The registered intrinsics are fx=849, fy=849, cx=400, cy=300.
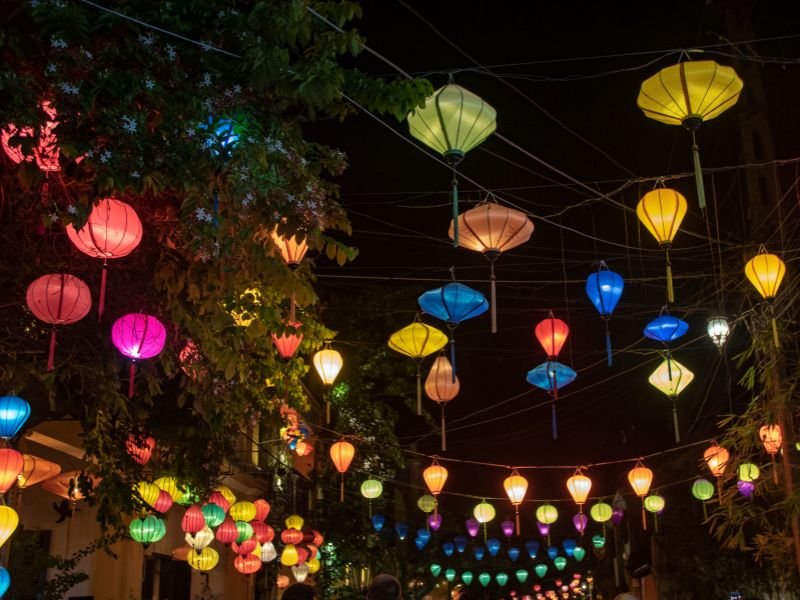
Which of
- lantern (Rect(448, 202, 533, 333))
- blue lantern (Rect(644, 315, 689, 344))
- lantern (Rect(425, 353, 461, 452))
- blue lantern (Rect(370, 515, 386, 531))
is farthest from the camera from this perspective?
blue lantern (Rect(370, 515, 386, 531))

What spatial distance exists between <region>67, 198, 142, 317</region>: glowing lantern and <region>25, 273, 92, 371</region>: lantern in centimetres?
65

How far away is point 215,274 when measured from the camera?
7.48 m

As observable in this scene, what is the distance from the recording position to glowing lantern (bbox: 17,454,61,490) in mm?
11312

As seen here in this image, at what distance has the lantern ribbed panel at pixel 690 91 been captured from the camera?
24.1 feet

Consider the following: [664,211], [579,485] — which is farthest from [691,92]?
[579,485]

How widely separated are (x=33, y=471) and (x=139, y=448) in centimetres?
253

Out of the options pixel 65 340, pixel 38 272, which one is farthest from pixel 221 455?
pixel 38 272

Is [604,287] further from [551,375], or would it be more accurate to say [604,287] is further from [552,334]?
[551,375]

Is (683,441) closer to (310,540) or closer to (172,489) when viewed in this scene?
(310,540)

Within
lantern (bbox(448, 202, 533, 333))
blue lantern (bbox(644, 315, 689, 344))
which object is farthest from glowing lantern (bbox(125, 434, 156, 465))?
blue lantern (bbox(644, 315, 689, 344))

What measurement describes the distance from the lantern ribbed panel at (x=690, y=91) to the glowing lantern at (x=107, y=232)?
456 centimetres

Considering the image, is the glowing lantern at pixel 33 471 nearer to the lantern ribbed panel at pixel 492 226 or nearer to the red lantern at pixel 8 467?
the red lantern at pixel 8 467

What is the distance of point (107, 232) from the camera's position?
6.68 metres

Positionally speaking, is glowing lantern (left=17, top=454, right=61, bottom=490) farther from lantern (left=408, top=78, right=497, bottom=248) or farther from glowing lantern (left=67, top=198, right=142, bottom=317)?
lantern (left=408, top=78, right=497, bottom=248)
